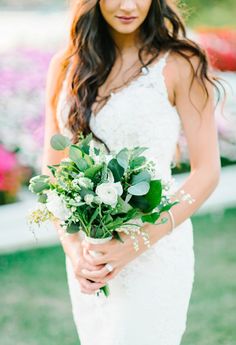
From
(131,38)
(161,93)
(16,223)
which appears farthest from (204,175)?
(16,223)

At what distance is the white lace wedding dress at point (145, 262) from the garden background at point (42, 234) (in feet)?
1.54

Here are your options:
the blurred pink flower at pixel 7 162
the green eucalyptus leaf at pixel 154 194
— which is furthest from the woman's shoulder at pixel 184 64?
the blurred pink flower at pixel 7 162

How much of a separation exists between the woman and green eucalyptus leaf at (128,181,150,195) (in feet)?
1.05

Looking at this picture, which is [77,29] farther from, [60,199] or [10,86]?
[10,86]

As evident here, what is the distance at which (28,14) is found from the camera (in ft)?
43.7

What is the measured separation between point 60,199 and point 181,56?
2.51 feet

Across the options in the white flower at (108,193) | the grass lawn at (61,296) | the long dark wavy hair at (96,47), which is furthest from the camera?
the grass lawn at (61,296)

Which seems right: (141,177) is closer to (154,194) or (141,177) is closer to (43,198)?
(154,194)

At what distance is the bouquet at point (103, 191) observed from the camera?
9.38ft

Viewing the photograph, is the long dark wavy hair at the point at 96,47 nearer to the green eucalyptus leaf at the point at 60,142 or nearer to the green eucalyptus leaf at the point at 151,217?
the green eucalyptus leaf at the point at 60,142

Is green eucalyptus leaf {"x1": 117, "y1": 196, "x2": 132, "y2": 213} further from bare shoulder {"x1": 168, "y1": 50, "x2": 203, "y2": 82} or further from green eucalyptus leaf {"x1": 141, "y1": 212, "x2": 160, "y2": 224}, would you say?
bare shoulder {"x1": 168, "y1": 50, "x2": 203, "y2": 82}

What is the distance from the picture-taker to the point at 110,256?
3.10 metres

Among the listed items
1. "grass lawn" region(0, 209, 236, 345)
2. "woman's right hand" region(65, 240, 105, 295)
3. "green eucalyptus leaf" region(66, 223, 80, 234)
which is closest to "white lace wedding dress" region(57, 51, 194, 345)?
"woman's right hand" region(65, 240, 105, 295)

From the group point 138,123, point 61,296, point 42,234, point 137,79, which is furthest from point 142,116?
point 42,234
